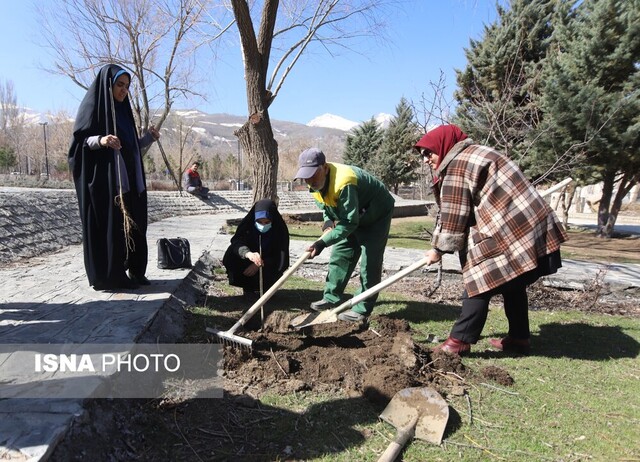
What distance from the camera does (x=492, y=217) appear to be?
3.21 meters

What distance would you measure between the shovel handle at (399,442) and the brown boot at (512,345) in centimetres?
165

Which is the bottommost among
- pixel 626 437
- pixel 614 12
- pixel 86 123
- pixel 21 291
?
pixel 626 437

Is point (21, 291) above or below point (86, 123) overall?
below

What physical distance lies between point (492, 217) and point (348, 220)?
119 centimetres

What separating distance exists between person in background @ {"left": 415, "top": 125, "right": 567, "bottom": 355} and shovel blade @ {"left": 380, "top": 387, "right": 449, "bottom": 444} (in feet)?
3.03

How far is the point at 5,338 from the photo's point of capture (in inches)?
114

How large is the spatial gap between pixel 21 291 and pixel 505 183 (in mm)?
4465

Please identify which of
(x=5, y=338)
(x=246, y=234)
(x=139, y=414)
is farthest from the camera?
(x=246, y=234)

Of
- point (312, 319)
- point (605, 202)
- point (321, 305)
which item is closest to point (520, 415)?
point (312, 319)

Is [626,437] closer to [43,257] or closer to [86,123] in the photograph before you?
[86,123]

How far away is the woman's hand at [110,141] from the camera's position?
375cm

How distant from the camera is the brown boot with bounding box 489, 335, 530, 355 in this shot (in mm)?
3623

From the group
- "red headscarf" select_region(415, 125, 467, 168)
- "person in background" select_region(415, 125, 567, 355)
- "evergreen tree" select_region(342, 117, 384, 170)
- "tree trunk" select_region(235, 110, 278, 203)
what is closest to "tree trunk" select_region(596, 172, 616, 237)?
"tree trunk" select_region(235, 110, 278, 203)

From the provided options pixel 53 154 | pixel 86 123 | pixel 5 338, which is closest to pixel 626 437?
pixel 5 338
